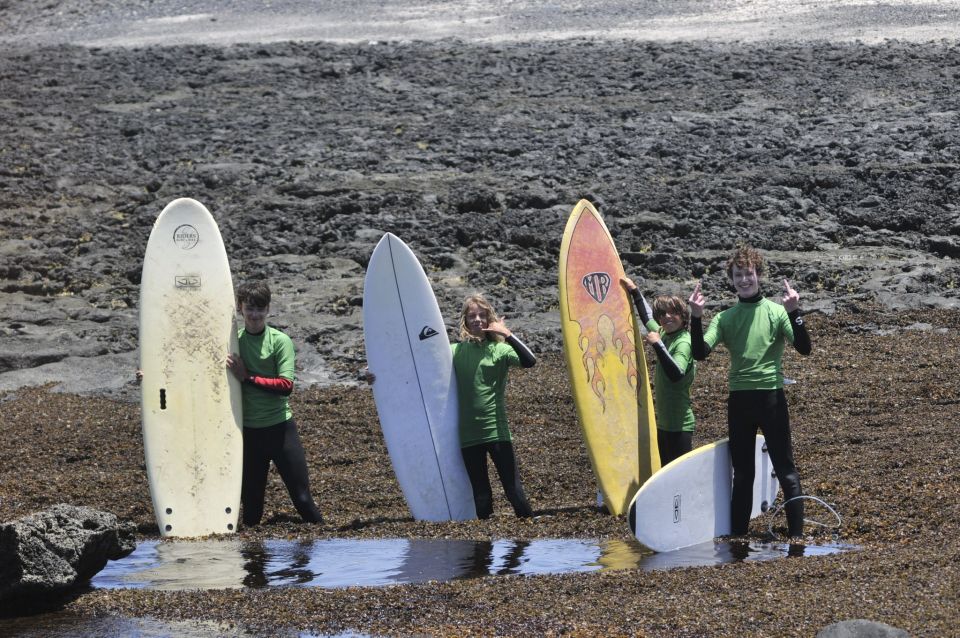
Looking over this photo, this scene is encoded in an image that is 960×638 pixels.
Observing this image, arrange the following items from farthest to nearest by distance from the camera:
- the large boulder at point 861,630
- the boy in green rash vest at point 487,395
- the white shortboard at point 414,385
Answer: the white shortboard at point 414,385
the boy in green rash vest at point 487,395
the large boulder at point 861,630

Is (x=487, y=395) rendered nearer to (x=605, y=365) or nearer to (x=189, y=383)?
(x=605, y=365)

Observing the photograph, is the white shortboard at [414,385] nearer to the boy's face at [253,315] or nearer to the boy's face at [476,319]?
the boy's face at [476,319]

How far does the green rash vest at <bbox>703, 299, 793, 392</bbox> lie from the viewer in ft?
20.2

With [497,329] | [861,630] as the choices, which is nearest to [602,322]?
[497,329]

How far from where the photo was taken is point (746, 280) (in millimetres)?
6160

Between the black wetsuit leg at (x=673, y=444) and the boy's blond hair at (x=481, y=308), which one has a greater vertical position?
the boy's blond hair at (x=481, y=308)

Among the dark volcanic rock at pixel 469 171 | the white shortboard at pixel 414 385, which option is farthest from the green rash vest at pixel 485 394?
the dark volcanic rock at pixel 469 171

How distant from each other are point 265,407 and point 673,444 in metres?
2.35

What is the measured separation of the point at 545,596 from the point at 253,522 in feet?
8.86

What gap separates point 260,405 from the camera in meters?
7.06

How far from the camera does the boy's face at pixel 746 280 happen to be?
6.14m

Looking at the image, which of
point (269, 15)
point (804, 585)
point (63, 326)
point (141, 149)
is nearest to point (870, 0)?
point (269, 15)

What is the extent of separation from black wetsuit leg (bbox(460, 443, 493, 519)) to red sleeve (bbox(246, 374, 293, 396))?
1.08 m

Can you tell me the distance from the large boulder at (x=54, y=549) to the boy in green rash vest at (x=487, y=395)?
6.80 feet
